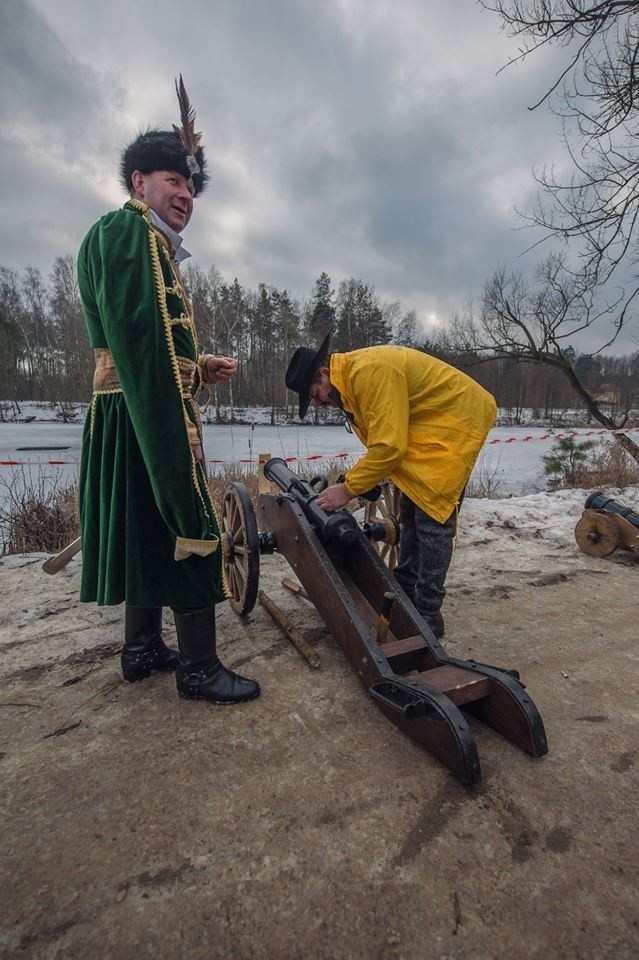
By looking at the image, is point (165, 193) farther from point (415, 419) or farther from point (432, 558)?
point (432, 558)

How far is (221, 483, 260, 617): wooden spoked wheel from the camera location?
266 centimetres

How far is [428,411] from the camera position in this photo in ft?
8.24

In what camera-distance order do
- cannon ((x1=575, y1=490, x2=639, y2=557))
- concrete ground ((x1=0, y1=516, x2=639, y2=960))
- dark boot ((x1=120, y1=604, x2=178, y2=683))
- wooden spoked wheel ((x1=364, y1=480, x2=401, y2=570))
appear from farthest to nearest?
cannon ((x1=575, y1=490, x2=639, y2=557)), wooden spoked wheel ((x1=364, y1=480, x2=401, y2=570)), dark boot ((x1=120, y1=604, x2=178, y2=683)), concrete ground ((x1=0, y1=516, x2=639, y2=960))

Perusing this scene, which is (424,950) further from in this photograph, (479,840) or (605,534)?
(605,534)

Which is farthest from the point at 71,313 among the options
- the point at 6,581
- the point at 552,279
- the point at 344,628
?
the point at 344,628

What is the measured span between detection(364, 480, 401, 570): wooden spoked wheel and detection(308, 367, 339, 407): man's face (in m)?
0.62

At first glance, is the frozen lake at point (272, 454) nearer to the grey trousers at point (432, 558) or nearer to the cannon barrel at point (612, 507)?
the cannon barrel at point (612, 507)

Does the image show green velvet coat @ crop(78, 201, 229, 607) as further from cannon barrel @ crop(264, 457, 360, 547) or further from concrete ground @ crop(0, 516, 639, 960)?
cannon barrel @ crop(264, 457, 360, 547)

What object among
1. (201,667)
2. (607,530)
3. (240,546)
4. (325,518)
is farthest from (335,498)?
(607,530)

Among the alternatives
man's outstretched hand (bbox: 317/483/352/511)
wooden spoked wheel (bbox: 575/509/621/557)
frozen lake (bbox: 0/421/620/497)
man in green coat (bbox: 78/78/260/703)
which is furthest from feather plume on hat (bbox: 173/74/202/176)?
frozen lake (bbox: 0/421/620/497)

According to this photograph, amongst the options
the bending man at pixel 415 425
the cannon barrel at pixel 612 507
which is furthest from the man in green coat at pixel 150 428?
the cannon barrel at pixel 612 507

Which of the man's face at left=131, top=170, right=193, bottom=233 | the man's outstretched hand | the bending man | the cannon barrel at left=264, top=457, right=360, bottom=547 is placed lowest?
the cannon barrel at left=264, top=457, right=360, bottom=547

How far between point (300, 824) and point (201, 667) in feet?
2.57

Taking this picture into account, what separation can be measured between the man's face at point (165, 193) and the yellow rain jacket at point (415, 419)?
938 millimetres
